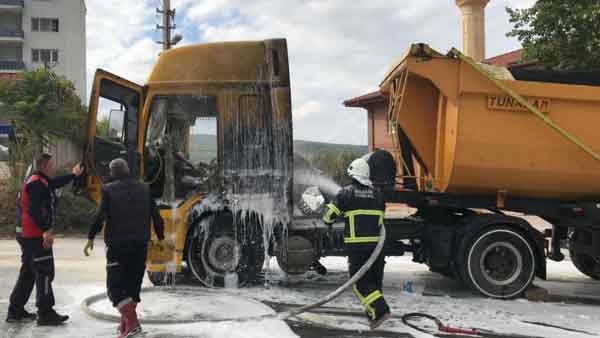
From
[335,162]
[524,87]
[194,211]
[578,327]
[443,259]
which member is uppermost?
[524,87]

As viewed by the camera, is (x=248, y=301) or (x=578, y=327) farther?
(x=248, y=301)

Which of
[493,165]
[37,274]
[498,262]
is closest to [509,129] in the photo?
[493,165]

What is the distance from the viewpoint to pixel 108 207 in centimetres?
475

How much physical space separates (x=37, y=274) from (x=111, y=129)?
75.9 inches

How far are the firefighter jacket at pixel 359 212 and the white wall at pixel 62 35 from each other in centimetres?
4376

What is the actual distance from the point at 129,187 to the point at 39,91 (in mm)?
15914

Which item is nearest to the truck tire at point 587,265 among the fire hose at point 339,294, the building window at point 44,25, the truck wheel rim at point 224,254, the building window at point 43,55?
the fire hose at point 339,294

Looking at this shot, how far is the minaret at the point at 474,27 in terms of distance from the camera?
24.0 metres

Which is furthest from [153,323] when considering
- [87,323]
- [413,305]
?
A: [413,305]

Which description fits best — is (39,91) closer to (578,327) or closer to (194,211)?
(194,211)

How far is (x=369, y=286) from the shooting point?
212 inches

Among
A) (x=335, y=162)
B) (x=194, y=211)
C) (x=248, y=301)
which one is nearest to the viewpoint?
(x=248, y=301)

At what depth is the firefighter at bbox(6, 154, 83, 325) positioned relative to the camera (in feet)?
16.9

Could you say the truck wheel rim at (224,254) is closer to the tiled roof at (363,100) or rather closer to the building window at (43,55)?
the tiled roof at (363,100)
